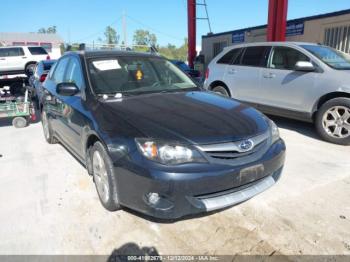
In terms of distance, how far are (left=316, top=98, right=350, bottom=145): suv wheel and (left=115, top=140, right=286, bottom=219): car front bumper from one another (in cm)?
298

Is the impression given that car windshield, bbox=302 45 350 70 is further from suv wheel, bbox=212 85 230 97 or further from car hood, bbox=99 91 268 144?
car hood, bbox=99 91 268 144

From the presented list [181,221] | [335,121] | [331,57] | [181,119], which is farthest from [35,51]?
[181,221]

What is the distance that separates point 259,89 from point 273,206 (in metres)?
3.60

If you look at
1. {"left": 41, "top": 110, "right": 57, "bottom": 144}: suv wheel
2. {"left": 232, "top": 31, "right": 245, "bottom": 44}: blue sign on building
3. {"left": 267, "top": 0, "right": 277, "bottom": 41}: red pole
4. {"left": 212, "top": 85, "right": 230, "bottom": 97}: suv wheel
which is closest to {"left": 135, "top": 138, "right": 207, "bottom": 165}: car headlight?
{"left": 41, "top": 110, "right": 57, "bottom": 144}: suv wheel

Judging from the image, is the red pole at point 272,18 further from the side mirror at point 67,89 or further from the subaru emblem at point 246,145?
the subaru emblem at point 246,145

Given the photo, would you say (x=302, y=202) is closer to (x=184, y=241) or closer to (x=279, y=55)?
(x=184, y=241)

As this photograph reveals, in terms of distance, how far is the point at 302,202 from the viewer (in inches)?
131

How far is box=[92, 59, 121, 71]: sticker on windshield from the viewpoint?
12.3 feet

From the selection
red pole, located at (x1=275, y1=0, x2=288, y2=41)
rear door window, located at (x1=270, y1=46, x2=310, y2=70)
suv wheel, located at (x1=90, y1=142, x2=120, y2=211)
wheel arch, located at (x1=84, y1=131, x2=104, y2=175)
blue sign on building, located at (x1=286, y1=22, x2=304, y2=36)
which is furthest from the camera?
blue sign on building, located at (x1=286, y1=22, x2=304, y2=36)

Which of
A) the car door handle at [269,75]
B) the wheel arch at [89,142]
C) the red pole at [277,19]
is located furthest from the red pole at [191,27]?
the wheel arch at [89,142]

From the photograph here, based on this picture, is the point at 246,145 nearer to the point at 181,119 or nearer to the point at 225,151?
the point at 225,151

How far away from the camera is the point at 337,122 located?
5.17 metres

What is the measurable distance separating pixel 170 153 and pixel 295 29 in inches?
516

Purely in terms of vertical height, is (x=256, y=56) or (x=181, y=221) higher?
(x=256, y=56)
